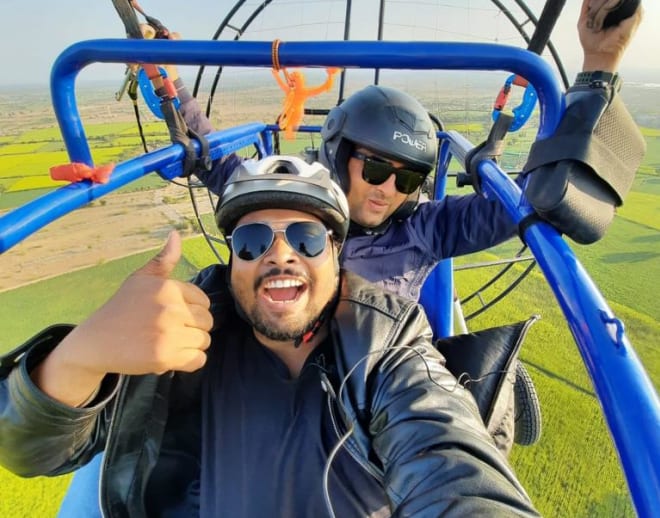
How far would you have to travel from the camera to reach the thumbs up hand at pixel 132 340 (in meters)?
0.83

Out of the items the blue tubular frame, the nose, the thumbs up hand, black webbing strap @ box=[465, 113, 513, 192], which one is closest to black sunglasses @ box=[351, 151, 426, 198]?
black webbing strap @ box=[465, 113, 513, 192]

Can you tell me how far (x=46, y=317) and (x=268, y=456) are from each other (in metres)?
11.6

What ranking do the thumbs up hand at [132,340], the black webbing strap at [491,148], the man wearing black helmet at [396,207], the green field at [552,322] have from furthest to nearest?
the green field at [552,322] → the man wearing black helmet at [396,207] → the black webbing strap at [491,148] → the thumbs up hand at [132,340]

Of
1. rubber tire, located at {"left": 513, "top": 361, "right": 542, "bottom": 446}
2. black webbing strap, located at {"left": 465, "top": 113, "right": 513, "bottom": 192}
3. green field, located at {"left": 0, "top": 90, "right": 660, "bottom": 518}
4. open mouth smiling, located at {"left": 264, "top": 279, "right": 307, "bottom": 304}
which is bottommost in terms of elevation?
green field, located at {"left": 0, "top": 90, "right": 660, "bottom": 518}

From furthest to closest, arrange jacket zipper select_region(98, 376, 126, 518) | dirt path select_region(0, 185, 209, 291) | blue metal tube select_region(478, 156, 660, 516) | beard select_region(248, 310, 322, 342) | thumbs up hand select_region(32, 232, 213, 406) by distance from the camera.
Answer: dirt path select_region(0, 185, 209, 291) < beard select_region(248, 310, 322, 342) < jacket zipper select_region(98, 376, 126, 518) < thumbs up hand select_region(32, 232, 213, 406) < blue metal tube select_region(478, 156, 660, 516)

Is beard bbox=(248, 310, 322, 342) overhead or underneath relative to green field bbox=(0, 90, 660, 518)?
overhead

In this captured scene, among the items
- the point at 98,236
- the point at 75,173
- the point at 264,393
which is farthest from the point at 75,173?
the point at 98,236

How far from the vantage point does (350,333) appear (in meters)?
1.15

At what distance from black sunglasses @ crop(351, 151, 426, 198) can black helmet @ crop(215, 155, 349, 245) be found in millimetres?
815

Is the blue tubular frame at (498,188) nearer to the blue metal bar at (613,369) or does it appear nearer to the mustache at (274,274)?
the blue metal bar at (613,369)

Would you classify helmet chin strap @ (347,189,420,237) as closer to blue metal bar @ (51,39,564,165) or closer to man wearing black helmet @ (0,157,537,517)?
man wearing black helmet @ (0,157,537,517)

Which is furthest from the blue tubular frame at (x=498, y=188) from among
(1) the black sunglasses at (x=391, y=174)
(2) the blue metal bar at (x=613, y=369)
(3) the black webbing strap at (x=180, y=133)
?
(1) the black sunglasses at (x=391, y=174)

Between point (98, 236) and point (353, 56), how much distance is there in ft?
61.6

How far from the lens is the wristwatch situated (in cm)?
86
